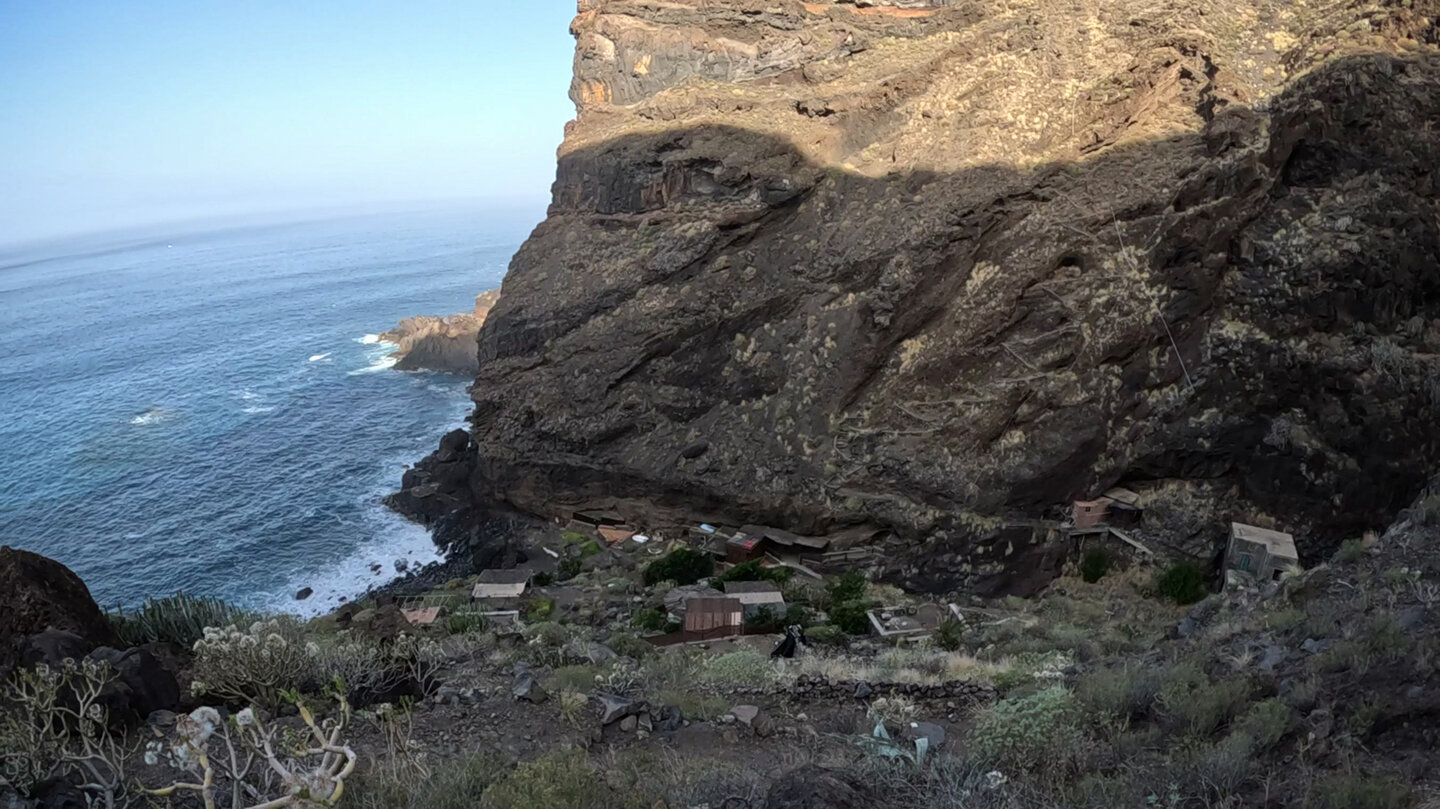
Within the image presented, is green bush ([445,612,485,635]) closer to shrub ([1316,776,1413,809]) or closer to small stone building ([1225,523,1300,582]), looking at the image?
shrub ([1316,776,1413,809])

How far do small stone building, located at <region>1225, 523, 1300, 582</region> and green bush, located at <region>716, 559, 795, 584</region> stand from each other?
977 centimetres

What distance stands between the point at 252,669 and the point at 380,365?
4568 centimetres

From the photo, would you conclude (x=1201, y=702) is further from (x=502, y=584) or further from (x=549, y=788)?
(x=502, y=584)

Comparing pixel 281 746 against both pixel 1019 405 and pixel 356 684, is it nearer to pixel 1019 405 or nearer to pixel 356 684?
pixel 356 684

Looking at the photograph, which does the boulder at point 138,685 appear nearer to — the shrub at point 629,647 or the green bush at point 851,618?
the shrub at point 629,647

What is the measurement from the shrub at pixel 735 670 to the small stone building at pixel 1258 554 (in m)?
12.7

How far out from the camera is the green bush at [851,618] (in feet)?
57.9

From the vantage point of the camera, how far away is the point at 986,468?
862 inches

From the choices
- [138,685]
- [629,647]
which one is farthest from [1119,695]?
[138,685]

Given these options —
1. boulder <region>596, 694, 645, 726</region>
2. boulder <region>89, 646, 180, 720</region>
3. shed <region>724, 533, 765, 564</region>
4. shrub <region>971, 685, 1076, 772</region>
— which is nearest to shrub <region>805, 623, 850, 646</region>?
shed <region>724, 533, 765, 564</region>

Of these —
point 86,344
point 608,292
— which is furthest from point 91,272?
point 608,292

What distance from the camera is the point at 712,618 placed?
18.0m

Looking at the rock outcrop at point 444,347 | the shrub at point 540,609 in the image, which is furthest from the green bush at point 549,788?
the rock outcrop at point 444,347

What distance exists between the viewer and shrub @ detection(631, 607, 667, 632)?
18297 millimetres
